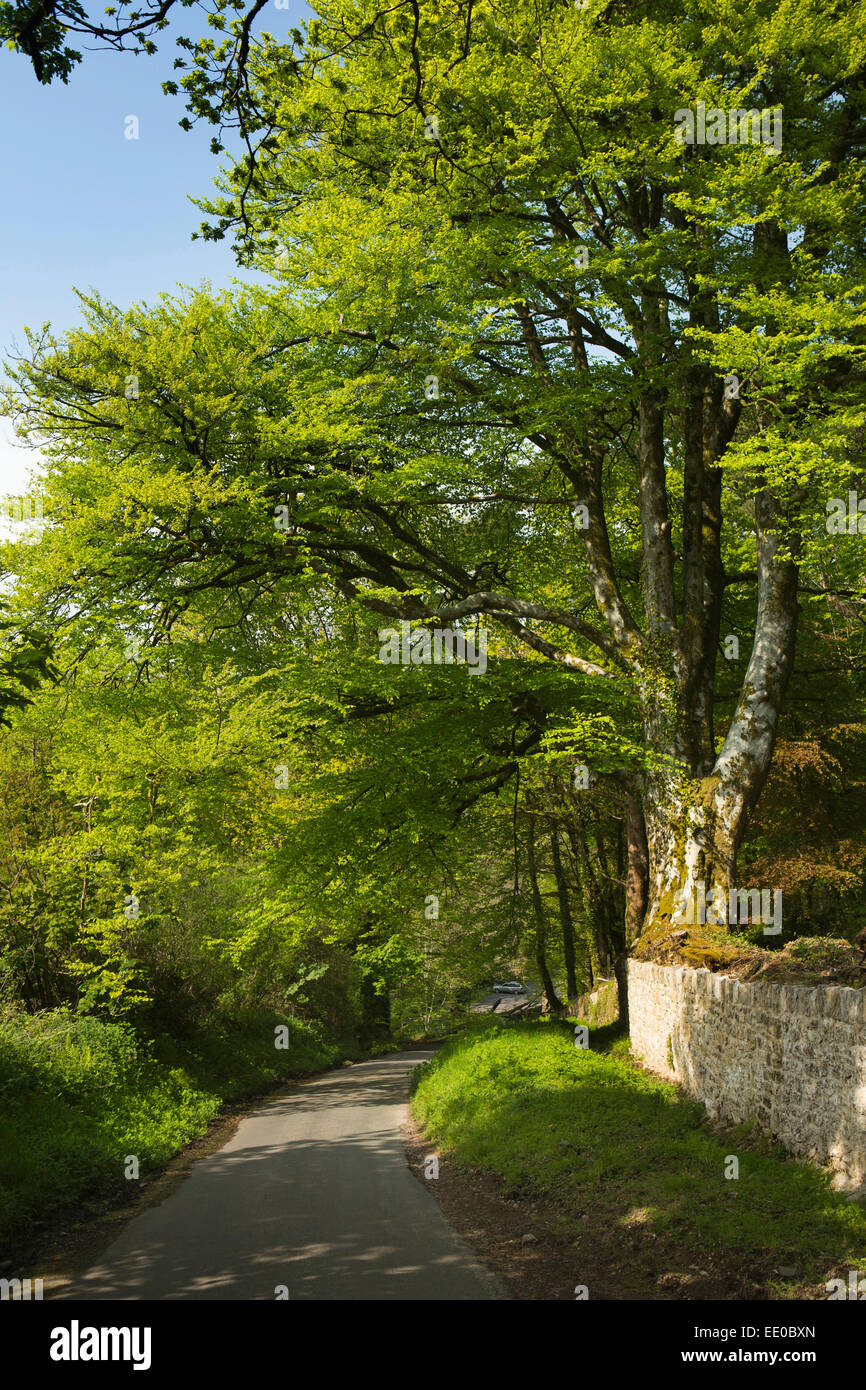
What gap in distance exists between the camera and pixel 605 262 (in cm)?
1151

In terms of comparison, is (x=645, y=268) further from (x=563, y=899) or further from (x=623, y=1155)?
(x=563, y=899)

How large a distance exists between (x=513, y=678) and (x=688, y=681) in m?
2.60

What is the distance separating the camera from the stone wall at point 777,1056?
707 cm

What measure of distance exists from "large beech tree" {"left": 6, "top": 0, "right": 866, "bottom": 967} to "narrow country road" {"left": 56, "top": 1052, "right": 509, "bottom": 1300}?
5644 mm

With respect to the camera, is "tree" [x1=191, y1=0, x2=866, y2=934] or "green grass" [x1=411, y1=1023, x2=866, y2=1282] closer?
"green grass" [x1=411, y1=1023, x2=866, y2=1282]

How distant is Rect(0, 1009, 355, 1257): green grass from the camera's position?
30.2ft

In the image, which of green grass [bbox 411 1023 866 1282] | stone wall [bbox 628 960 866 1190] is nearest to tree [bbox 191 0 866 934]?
stone wall [bbox 628 960 866 1190]

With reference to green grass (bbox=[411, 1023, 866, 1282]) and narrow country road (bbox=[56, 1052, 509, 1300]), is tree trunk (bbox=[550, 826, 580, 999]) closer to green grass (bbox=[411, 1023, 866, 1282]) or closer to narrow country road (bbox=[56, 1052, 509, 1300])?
green grass (bbox=[411, 1023, 866, 1282])

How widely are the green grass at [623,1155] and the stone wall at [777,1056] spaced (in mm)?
265

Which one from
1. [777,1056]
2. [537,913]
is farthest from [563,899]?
[777,1056]

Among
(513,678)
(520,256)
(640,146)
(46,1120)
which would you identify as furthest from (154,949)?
(640,146)

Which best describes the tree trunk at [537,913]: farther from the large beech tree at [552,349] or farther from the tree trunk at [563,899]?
the large beech tree at [552,349]

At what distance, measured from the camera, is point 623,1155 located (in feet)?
28.9

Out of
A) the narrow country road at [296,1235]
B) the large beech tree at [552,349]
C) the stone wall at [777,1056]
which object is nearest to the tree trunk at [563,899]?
the large beech tree at [552,349]
